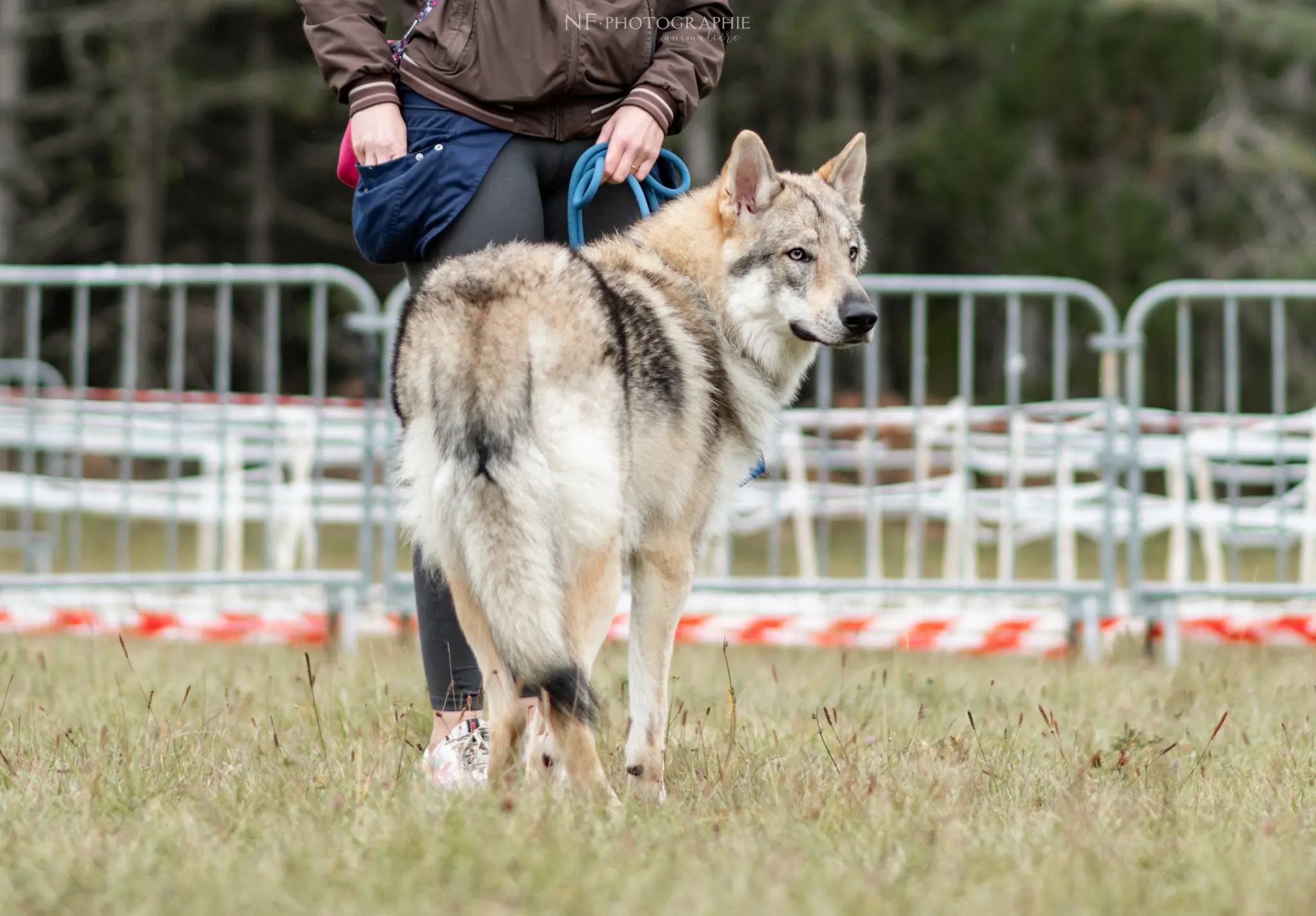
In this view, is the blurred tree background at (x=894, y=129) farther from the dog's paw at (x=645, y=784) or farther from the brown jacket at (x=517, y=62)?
the dog's paw at (x=645, y=784)

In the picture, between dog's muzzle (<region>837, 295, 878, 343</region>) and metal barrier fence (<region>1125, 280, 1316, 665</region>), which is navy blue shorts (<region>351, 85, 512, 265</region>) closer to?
dog's muzzle (<region>837, 295, 878, 343</region>)

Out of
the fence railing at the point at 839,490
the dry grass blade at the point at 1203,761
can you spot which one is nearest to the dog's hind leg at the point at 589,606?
the fence railing at the point at 839,490

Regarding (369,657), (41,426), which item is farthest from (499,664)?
(41,426)

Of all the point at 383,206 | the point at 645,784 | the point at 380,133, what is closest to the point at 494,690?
the point at 645,784

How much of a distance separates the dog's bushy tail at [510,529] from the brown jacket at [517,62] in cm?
99

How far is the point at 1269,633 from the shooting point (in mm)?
6809

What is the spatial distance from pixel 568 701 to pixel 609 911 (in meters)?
0.68

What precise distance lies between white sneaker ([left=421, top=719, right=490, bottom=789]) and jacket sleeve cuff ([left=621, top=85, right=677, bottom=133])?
159 centimetres

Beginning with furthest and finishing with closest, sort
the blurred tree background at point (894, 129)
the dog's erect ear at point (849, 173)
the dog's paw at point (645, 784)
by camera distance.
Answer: the blurred tree background at point (894, 129)
the dog's erect ear at point (849, 173)
the dog's paw at point (645, 784)

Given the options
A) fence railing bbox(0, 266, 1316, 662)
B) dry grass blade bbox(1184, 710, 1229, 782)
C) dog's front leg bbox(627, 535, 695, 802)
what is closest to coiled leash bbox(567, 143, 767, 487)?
dog's front leg bbox(627, 535, 695, 802)

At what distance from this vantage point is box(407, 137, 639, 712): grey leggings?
3.67 m

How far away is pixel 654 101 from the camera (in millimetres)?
3742

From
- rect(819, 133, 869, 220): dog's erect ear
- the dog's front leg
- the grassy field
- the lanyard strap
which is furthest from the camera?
rect(819, 133, 869, 220): dog's erect ear

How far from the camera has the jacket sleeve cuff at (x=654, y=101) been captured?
3736mm
